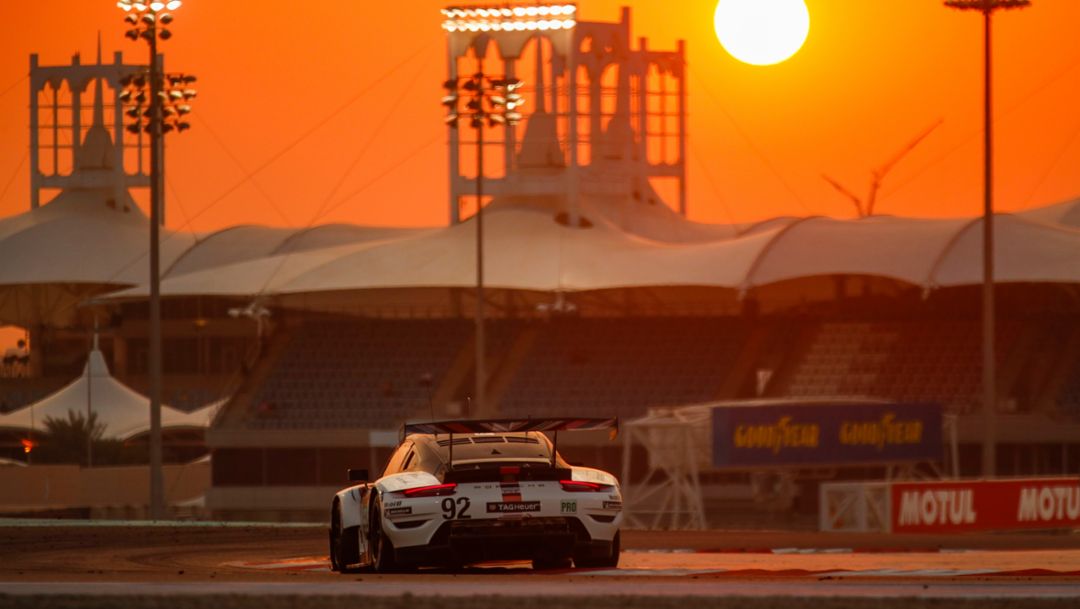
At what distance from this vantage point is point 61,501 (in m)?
70.3

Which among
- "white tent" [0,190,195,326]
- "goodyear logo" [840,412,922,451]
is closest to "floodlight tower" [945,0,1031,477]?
"goodyear logo" [840,412,922,451]

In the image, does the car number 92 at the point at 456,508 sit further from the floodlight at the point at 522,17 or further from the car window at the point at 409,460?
the floodlight at the point at 522,17

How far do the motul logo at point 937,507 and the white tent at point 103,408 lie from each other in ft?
140

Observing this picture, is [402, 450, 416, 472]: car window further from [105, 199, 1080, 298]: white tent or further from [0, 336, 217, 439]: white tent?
[0, 336, 217, 439]: white tent

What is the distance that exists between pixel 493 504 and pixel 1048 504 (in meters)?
24.2

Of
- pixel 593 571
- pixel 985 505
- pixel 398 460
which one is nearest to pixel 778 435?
pixel 985 505

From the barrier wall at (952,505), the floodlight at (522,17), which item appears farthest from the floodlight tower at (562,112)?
the barrier wall at (952,505)

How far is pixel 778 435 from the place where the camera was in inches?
2103

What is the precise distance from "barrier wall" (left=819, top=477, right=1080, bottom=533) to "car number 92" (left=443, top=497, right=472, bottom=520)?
21377mm

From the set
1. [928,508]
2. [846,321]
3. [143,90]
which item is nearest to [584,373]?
[846,321]

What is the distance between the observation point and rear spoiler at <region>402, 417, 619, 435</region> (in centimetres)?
1900

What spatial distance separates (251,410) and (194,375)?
32.4 metres

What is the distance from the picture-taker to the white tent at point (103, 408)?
7881 cm

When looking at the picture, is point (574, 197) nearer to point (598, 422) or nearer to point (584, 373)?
point (584, 373)
